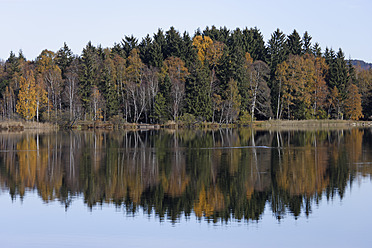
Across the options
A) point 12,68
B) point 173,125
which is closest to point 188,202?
point 173,125

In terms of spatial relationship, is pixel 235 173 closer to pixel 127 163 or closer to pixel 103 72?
pixel 127 163

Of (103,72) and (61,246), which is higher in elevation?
(103,72)

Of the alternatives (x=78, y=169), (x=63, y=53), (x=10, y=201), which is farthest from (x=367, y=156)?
(x=63, y=53)

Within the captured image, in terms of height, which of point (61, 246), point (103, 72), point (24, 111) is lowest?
point (61, 246)

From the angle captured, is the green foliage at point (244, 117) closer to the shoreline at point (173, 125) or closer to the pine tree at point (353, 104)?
the shoreline at point (173, 125)

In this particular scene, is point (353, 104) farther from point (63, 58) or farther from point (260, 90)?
point (63, 58)

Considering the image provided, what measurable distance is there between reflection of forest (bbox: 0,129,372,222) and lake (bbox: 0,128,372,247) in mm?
49

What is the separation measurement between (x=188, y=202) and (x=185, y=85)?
70.7 m

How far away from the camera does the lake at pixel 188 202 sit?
1410 cm

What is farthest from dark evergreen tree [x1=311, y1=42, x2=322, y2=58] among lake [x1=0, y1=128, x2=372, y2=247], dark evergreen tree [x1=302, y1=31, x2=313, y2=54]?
lake [x1=0, y1=128, x2=372, y2=247]

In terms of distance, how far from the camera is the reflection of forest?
17856 mm

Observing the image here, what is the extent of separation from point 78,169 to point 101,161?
3.74 meters

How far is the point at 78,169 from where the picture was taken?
2770cm

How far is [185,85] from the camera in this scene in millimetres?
88125
